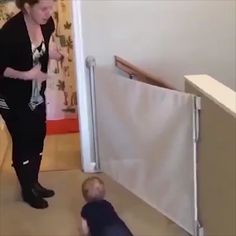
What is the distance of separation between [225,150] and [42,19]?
134cm

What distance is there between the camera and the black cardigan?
281 centimetres

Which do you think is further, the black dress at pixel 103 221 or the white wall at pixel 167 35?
the white wall at pixel 167 35

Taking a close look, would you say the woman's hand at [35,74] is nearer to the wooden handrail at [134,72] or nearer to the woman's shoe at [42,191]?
the wooden handrail at [134,72]

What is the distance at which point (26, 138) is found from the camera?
303 centimetres

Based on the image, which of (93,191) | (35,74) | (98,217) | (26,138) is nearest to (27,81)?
(35,74)

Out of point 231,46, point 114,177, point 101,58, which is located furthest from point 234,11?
point 114,177

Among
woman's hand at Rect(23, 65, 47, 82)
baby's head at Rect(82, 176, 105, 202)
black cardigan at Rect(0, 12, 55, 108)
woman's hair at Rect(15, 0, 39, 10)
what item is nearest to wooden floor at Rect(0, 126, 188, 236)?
baby's head at Rect(82, 176, 105, 202)

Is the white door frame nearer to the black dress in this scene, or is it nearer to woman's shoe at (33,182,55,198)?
woman's shoe at (33,182,55,198)

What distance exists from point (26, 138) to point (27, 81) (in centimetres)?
35

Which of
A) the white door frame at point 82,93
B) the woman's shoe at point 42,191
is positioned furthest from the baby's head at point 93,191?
the white door frame at point 82,93

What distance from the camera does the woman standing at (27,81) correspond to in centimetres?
282

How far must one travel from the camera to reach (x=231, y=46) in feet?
12.0

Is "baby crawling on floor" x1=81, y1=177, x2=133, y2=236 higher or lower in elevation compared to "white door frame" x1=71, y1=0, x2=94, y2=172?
lower

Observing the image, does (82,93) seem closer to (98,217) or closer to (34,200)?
(34,200)
